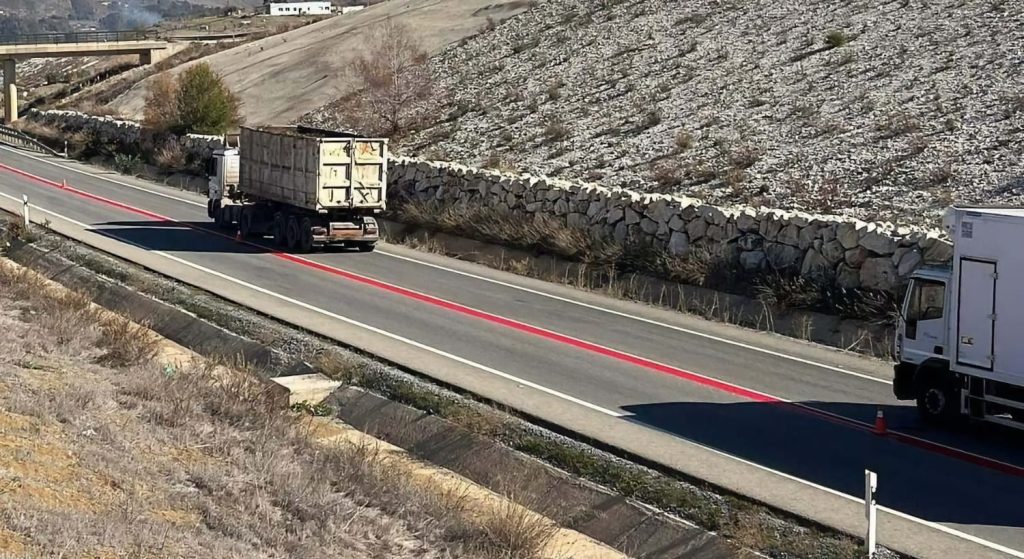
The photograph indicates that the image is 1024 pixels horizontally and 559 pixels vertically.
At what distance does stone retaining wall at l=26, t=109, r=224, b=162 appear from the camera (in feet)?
153

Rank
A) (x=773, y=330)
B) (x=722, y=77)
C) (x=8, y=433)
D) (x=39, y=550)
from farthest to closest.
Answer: (x=722, y=77)
(x=773, y=330)
(x=8, y=433)
(x=39, y=550)

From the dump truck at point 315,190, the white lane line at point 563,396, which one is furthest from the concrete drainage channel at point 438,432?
the dump truck at point 315,190

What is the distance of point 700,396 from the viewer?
16.3 metres

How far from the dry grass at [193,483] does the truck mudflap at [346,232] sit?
14.0 meters

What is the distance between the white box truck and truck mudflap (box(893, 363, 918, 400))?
0.04 feet

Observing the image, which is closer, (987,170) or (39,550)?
(39,550)

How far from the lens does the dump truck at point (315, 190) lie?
93.8ft

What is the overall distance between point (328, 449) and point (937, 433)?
701 cm

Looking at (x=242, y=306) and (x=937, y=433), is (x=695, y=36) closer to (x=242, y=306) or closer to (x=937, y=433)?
(x=242, y=306)

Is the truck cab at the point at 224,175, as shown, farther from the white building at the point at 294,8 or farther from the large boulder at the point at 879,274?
the white building at the point at 294,8

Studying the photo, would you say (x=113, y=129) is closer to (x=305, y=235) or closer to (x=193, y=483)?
(x=305, y=235)

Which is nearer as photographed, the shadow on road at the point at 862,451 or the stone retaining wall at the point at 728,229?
the shadow on road at the point at 862,451

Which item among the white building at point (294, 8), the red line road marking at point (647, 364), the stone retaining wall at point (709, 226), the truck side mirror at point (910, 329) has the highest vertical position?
the white building at point (294, 8)

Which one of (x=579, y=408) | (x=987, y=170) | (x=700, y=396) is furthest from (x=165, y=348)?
(x=987, y=170)
